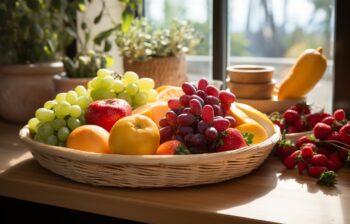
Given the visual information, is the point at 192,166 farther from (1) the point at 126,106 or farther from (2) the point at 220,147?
(1) the point at 126,106

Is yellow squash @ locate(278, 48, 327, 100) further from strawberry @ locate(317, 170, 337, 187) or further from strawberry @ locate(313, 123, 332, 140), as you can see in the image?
strawberry @ locate(317, 170, 337, 187)

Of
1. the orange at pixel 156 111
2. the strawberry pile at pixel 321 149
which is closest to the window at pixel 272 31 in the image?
the strawberry pile at pixel 321 149

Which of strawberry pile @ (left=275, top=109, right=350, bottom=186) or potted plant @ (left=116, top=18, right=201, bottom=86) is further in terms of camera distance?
potted plant @ (left=116, top=18, right=201, bottom=86)

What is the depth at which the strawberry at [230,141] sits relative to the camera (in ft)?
3.28

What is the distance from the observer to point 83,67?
1596 mm

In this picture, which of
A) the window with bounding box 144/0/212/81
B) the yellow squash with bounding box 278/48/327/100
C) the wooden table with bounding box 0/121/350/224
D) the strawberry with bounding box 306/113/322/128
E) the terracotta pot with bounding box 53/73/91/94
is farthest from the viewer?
the window with bounding box 144/0/212/81

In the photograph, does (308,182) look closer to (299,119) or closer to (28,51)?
(299,119)

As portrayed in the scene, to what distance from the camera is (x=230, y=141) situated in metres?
1.00

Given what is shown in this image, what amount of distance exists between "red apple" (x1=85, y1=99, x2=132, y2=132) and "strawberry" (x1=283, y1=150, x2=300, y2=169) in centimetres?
35

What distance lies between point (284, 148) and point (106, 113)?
390mm

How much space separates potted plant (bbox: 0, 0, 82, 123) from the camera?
161cm

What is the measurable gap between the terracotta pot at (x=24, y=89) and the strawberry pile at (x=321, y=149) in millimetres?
811

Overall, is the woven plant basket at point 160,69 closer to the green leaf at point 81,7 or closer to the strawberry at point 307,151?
the green leaf at point 81,7

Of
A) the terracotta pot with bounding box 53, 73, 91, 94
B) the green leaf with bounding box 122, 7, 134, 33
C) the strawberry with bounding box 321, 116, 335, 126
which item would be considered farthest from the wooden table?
the green leaf with bounding box 122, 7, 134, 33
